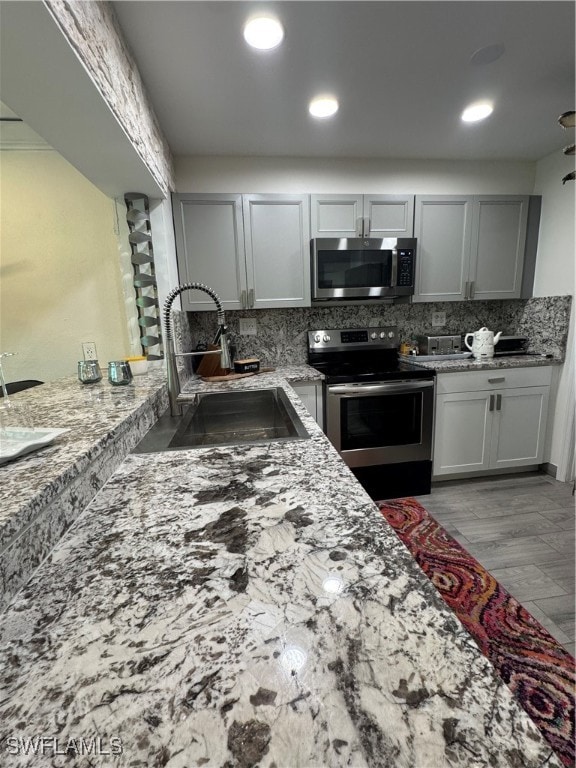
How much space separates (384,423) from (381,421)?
0.03 metres

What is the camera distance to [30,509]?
484 millimetres

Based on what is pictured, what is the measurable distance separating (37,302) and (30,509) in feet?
8.60

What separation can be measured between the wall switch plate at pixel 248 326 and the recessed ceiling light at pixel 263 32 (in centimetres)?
159

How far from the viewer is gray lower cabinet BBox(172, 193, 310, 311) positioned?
88.5 inches

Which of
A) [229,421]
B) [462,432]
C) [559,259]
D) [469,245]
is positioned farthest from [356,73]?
[462,432]

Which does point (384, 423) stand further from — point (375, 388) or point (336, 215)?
point (336, 215)

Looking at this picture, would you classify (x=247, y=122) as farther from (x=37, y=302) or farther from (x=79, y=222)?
(x=37, y=302)

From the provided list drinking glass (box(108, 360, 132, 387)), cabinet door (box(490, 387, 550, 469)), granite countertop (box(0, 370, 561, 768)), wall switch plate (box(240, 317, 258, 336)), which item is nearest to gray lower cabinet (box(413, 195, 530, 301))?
cabinet door (box(490, 387, 550, 469))

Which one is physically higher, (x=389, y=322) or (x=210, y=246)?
(x=210, y=246)

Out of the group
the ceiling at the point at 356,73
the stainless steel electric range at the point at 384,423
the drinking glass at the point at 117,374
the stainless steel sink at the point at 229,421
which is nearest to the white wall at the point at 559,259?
the ceiling at the point at 356,73

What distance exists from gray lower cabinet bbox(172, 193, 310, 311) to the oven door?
0.84 m

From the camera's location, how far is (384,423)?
2.27m

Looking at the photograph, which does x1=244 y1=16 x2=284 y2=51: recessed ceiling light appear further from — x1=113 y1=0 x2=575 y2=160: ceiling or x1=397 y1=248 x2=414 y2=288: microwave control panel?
x1=397 y1=248 x2=414 y2=288: microwave control panel

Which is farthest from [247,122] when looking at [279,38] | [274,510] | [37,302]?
[274,510]
